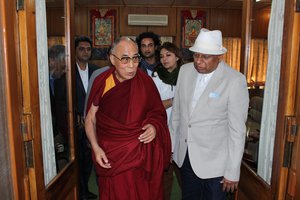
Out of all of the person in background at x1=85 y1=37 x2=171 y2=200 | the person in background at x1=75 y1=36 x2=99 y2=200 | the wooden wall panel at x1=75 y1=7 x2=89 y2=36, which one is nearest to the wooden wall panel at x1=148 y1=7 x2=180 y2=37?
the wooden wall panel at x1=75 y1=7 x2=89 y2=36

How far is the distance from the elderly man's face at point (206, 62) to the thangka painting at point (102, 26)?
604 centimetres

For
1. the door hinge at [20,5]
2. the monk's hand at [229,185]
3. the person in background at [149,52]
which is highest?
the door hinge at [20,5]

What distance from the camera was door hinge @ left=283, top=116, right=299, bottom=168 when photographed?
1.34 metres

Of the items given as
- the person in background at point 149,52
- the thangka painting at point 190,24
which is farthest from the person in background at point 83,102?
the thangka painting at point 190,24

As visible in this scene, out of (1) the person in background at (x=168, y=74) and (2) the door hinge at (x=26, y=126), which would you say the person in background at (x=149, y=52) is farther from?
(2) the door hinge at (x=26, y=126)

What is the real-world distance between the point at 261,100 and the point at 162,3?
19.3ft

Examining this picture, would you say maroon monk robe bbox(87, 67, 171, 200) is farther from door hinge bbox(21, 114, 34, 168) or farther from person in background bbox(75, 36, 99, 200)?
person in background bbox(75, 36, 99, 200)

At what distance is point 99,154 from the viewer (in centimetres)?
183

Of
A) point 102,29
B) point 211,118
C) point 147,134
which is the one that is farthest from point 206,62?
point 102,29

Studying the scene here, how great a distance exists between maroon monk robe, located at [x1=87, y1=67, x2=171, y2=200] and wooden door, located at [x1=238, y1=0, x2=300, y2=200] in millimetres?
762

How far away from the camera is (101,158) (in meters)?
1.83

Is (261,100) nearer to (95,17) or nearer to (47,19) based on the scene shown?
(47,19)

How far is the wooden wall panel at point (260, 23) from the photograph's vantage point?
5.70 ft

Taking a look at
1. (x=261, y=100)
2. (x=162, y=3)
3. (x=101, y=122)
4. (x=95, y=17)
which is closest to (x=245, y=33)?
(x=261, y=100)
